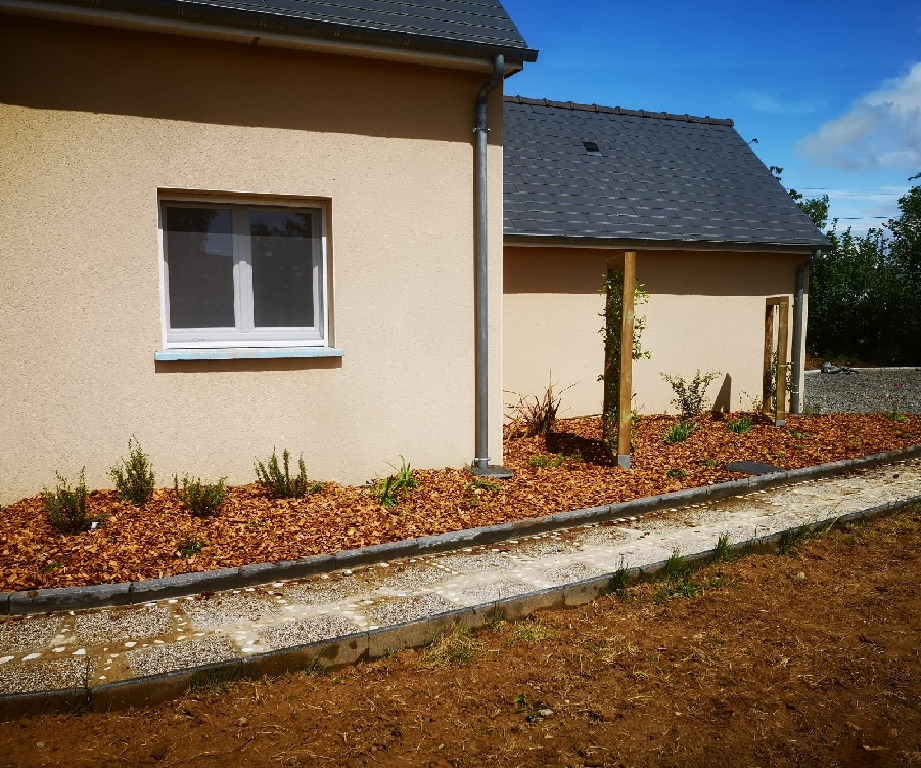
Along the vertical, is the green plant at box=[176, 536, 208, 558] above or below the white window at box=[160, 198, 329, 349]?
below

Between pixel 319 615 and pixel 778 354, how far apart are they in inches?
337

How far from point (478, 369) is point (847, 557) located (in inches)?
137

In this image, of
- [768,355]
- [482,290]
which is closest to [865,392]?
[768,355]

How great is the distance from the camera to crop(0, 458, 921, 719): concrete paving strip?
3.41m

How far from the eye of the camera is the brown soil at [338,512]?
15.6 ft

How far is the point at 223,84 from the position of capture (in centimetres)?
612

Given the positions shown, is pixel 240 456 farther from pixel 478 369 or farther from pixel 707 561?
pixel 707 561

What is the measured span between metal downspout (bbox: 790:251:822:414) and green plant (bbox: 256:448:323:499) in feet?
28.7

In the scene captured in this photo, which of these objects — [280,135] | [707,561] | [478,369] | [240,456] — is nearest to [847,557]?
[707,561]

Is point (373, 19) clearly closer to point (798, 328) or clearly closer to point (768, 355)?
point (768, 355)

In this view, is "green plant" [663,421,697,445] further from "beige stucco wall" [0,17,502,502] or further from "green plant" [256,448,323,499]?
"green plant" [256,448,323,499]

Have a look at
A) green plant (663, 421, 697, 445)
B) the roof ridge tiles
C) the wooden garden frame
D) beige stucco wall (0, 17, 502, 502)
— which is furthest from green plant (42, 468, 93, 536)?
the roof ridge tiles

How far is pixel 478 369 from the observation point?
23.1ft

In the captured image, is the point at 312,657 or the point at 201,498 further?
the point at 201,498
